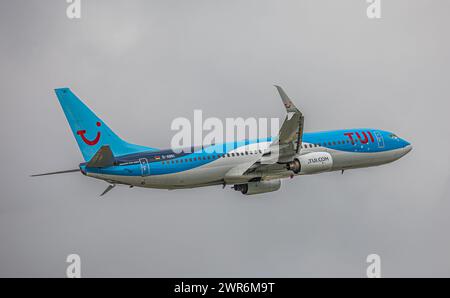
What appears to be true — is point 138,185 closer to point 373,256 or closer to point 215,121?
point 215,121

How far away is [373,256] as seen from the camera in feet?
374

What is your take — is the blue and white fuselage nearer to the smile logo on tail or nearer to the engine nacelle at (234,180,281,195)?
the engine nacelle at (234,180,281,195)

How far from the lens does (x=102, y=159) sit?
3917 inches

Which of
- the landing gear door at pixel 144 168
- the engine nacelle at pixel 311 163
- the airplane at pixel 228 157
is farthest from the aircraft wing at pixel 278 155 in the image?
the landing gear door at pixel 144 168

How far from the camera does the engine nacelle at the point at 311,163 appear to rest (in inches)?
4186

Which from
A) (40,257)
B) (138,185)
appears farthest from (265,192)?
(40,257)

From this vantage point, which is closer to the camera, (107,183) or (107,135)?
(107,135)

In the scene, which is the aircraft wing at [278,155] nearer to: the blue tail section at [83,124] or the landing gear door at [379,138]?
the landing gear door at [379,138]

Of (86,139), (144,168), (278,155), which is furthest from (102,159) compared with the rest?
(278,155)

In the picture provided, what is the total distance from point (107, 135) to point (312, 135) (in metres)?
17.4

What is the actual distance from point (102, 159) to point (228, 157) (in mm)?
11134

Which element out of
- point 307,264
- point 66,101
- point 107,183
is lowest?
point 307,264

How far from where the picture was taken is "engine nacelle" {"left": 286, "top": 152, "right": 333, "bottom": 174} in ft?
349

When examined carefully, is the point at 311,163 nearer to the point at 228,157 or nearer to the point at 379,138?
the point at 228,157
